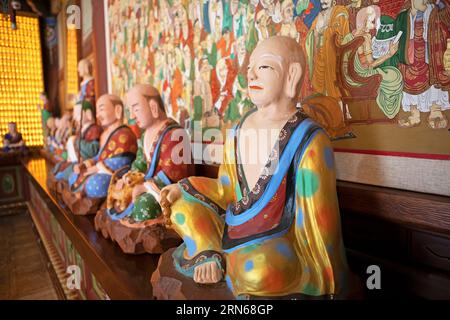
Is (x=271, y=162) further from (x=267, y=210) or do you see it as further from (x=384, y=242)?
(x=384, y=242)

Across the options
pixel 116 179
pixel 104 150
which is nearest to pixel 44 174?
pixel 104 150

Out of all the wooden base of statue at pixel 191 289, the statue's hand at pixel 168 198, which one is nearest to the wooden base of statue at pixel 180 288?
the wooden base of statue at pixel 191 289

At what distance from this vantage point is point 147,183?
1.48 metres

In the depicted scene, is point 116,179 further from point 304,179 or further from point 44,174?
point 44,174

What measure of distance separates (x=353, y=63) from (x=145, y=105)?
3.08 ft

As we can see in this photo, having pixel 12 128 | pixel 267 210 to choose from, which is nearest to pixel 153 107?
pixel 267 210

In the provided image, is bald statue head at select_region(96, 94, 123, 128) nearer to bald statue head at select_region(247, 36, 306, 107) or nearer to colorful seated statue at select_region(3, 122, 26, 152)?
bald statue head at select_region(247, 36, 306, 107)

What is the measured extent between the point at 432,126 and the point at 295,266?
61 centimetres

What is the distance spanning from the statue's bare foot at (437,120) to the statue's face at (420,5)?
1.05 feet

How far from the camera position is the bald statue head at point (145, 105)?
1562 millimetres

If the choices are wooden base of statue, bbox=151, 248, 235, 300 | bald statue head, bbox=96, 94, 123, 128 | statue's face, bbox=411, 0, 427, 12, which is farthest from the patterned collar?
bald statue head, bbox=96, 94, 123, 128

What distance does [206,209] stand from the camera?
3.49 feet

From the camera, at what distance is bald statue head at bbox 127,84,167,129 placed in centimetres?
156

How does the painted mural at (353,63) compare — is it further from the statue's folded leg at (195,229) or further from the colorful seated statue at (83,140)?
the colorful seated statue at (83,140)
